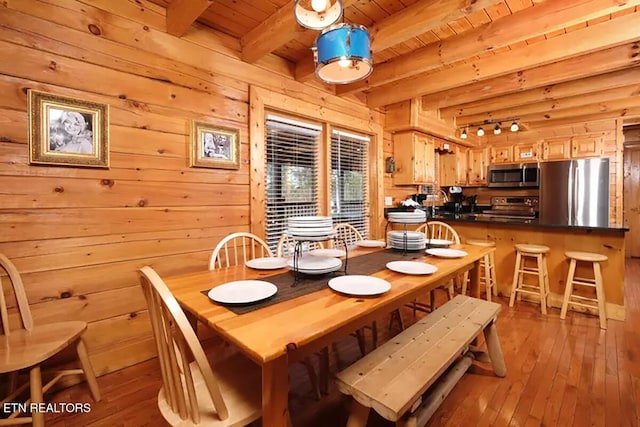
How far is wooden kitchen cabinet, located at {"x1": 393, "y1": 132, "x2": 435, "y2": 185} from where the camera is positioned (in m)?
3.95

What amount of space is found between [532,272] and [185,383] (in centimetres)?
335

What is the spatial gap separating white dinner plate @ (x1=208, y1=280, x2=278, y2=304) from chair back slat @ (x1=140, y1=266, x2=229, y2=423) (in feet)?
0.72

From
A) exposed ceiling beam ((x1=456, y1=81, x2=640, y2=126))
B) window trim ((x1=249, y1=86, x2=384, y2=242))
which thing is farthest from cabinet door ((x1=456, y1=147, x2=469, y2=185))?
window trim ((x1=249, y1=86, x2=384, y2=242))

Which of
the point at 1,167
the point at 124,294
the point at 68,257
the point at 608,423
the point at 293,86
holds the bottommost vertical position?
the point at 608,423

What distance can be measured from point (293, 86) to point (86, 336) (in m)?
2.61

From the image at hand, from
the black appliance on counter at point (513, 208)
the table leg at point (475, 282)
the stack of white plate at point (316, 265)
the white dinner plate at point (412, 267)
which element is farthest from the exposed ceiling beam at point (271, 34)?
the black appliance on counter at point (513, 208)

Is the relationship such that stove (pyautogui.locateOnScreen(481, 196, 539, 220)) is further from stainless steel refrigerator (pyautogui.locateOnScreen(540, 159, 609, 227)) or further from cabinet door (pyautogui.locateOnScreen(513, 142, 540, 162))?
cabinet door (pyautogui.locateOnScreen(513, 142, 540, 162))

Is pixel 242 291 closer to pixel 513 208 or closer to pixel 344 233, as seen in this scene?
pixel 344 233

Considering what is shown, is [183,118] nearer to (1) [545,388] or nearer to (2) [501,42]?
(2) [501,42]

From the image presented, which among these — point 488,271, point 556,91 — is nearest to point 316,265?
point 488,271

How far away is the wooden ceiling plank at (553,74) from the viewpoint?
2.57 meters

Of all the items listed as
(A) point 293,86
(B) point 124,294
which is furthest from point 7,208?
(A) point 293,86

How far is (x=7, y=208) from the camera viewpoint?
1590 mm

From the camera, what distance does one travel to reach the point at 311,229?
1.39m
